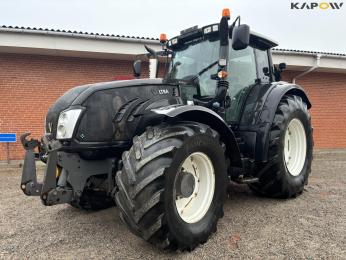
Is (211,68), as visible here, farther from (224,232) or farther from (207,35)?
(224,232)

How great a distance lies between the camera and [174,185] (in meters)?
2.79

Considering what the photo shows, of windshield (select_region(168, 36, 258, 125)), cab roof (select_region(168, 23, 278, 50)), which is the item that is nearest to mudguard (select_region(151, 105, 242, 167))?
windshield (select_region(168, 36, 258, 125))

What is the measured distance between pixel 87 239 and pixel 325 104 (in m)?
11.4

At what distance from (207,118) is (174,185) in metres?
0.86

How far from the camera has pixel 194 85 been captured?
405cm

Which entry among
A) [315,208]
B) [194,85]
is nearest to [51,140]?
[194,85]

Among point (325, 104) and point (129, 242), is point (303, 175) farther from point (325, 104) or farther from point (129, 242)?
point (325, 104)

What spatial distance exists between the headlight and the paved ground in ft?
3.34

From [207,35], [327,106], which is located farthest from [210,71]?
[327,106]

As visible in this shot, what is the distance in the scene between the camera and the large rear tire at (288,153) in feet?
13.6

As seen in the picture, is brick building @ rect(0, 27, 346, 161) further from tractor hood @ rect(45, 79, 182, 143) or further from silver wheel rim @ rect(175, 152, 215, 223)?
silver wheel rim @ rect(175, 152, 215, 223)

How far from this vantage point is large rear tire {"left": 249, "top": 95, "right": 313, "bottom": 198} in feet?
13.6

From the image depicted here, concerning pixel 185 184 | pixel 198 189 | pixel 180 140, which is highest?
pixel 180 140

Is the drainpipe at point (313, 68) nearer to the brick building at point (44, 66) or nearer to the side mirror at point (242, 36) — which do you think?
the brick building at point (44, 66)
